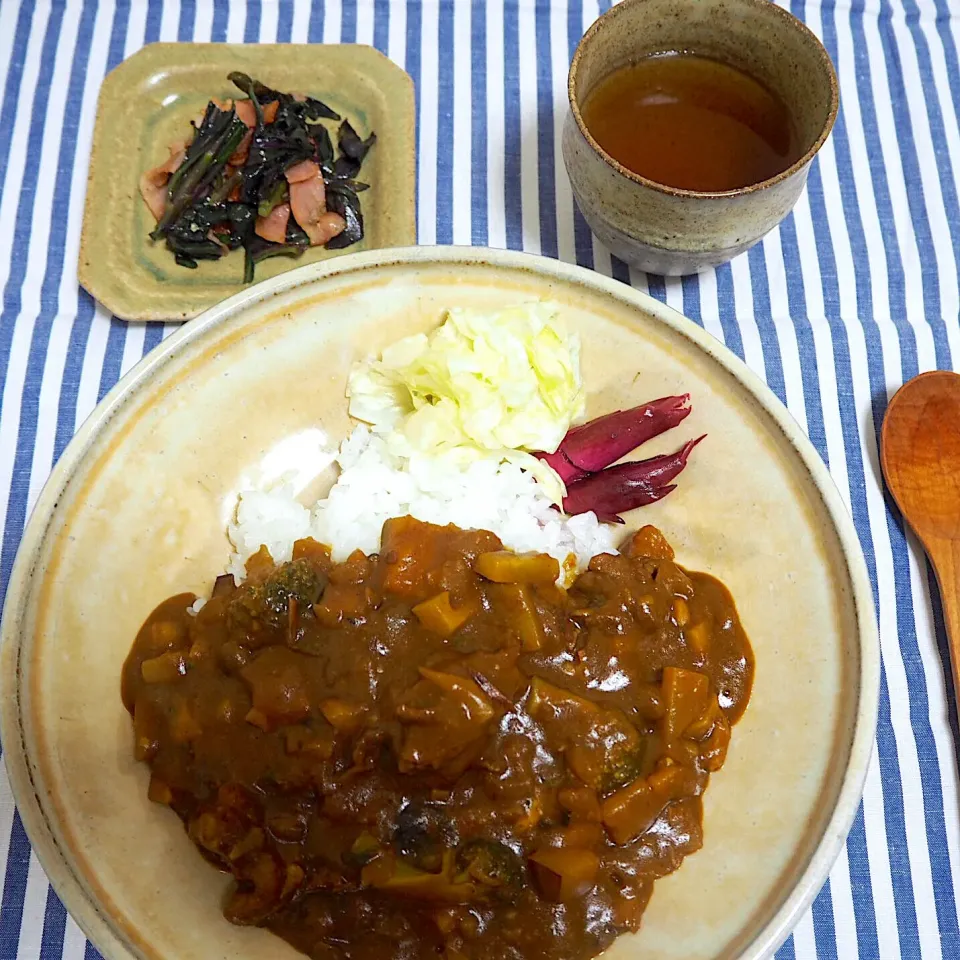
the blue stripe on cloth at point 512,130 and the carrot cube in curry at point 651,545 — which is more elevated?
the blue stripe on cloth at point 512,130

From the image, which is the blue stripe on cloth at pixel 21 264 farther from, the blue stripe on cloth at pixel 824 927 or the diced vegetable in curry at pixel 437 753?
the blue stripe on cloth at pixel 824 927

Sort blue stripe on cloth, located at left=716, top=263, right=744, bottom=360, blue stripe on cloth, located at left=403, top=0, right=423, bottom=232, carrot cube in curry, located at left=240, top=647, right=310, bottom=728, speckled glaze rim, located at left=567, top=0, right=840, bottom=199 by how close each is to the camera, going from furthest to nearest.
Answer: blue stripe on cloth, located at left=403, top=0, right=423, bottom=232
blue stripe on cloth, located at left=716, top=263, right=744, bottom=360
speckled glaze rim, located at left=567, top=0, right=840, bottom=199
carrot cube in curry, located at left=240, top=647, right=310, bottom=728

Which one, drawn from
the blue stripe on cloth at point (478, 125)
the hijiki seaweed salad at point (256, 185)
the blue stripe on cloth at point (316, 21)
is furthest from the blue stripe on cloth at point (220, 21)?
the blue stripe on cloth at point (478, 125)

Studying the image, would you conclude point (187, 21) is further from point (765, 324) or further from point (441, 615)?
point (441, 615)

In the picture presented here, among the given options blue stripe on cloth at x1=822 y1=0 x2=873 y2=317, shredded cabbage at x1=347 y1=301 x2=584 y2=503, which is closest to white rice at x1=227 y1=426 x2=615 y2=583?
shredded cabbage at x1=347 y1=301 x2=584 y2=503

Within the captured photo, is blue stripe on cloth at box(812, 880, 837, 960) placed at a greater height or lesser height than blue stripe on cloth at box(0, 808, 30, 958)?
lesser

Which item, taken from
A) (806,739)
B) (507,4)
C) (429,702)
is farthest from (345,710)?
(507,4)

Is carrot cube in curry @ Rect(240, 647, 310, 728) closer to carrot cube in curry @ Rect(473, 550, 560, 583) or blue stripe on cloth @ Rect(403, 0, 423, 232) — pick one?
carrot cube in curry @ Rect(473, 550, 560, 583)
